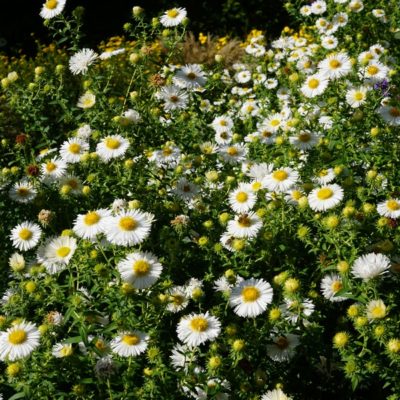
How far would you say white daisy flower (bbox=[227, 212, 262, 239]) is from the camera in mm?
2557

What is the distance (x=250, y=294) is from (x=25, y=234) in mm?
1114

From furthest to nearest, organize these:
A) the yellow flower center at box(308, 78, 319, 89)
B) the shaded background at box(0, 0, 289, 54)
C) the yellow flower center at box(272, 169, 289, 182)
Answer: the shaded background at box(0, 0, 289, 54) < the yellow flower center at box(308, 78, 319, 89) < the yellow flower center at box(272, 169, 289, 182)

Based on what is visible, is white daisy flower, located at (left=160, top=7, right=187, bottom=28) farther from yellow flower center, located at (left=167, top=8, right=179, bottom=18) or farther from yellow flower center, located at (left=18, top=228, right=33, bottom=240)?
yellow flower center, located at (left=18, top=228, right=33, bottom=240)

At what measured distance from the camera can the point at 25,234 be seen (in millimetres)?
2834

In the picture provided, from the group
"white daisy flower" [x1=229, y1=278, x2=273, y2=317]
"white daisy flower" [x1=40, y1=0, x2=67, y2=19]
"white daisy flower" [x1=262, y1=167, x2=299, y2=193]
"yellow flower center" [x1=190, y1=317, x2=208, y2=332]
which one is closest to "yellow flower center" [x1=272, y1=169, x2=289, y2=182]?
"white daisy flower" [x1=262, y1=167, x2=299, y2=193]

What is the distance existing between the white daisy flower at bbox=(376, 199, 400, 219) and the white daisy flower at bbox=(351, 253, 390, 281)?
369 mm

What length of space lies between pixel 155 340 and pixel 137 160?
40.7 inches

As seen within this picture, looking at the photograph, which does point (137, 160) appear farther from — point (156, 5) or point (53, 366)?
point (156, 5)

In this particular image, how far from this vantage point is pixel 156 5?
881 cm

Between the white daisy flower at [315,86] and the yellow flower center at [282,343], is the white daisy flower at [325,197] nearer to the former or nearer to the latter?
the yellow flower center at [282,343]

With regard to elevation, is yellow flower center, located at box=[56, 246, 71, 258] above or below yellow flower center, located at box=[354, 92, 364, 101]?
above

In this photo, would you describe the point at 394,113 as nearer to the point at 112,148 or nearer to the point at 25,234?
the point at 112,148

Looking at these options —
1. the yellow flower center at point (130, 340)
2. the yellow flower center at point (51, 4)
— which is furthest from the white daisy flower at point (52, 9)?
the yellow flower center at point (130, 340)

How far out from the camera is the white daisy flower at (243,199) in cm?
279
